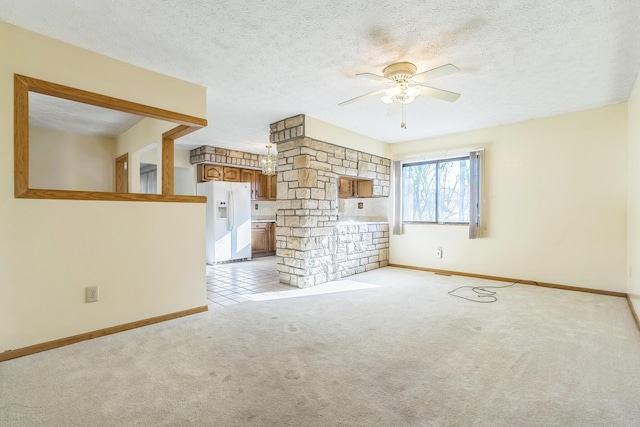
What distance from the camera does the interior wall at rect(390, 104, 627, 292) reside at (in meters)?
3.78

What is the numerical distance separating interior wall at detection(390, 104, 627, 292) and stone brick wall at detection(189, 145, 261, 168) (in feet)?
13.2

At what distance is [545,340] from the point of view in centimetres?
244

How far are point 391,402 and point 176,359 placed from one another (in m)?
1.46

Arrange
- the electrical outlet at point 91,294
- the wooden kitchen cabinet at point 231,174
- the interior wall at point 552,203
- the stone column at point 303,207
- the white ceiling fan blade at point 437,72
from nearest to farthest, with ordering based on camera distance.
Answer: the white ceiling fan blade at point 437,72, the electrical outlet at point 91,294, the interior wall at point 552,203, the stone column at point 303,207, the wooden kitchen cabinet at point 231,174

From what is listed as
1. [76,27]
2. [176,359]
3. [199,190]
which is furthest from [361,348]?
[199,190]

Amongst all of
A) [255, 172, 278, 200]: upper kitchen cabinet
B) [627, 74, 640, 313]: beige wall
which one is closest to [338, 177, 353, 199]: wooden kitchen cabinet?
[255, 172, 278, 200]: upper kitchen cabinet

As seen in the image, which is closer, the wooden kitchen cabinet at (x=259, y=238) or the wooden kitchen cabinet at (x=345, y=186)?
the wooden kitchen cabinet at (x=345, y=186)

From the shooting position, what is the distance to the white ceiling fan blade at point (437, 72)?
230cm

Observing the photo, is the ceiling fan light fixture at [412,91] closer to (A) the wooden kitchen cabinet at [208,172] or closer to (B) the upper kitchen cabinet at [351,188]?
(B) the upper kitchen cabinet at [351,188]

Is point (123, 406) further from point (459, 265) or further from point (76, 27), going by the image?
point (459, 265)

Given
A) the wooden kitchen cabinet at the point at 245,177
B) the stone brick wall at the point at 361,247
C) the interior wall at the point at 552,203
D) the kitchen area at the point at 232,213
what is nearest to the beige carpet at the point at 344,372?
the interior wall at the point at 552,203

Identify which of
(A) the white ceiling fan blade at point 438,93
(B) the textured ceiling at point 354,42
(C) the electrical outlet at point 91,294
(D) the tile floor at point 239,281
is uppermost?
(B) the textured ceiling at point 354,42

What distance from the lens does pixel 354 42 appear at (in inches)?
94.1

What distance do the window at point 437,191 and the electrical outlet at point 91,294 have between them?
15.4 feet
